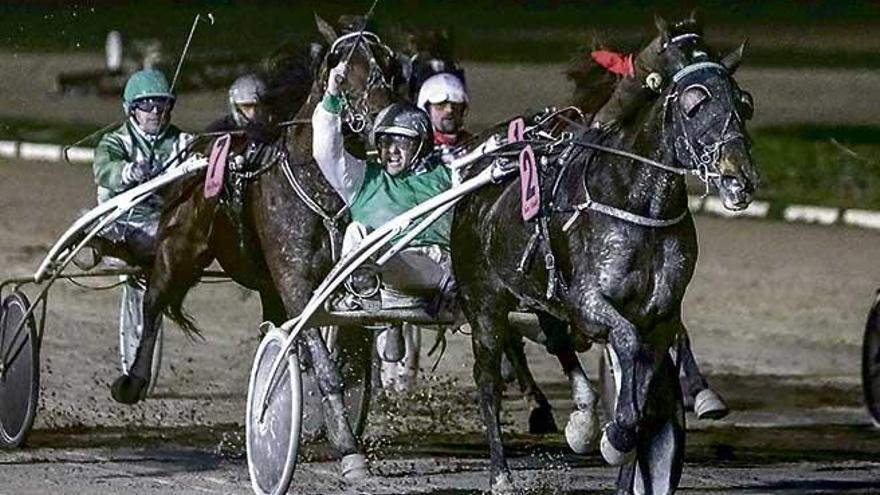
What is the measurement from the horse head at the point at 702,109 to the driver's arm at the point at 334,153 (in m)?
1.28

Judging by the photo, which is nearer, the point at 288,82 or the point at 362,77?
the point at 362,77

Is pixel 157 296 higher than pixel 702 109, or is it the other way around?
pixel 702 109

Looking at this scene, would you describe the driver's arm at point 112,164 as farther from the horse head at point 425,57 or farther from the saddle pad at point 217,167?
the horse head at point 425,57

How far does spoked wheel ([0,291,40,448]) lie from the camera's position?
29.0ft

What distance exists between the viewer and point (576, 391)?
7.91 m

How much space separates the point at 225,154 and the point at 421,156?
0.78 m

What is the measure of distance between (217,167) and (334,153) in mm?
679

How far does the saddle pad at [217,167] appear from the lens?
8.57 metres

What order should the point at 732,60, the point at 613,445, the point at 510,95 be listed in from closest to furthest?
the point at 613,445 → the point at 732,60 → the point at 510,95

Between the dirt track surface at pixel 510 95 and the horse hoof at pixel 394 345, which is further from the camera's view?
the dirt track surface at pixel 510 95

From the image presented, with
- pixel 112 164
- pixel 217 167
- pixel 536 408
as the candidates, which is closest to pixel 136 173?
pixel 112 164

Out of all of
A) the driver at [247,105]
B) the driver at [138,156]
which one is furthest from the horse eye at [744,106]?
the driver at [138,156]

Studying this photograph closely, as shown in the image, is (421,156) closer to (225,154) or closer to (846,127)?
(225,154)

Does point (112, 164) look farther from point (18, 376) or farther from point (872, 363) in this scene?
point (872, 363)
